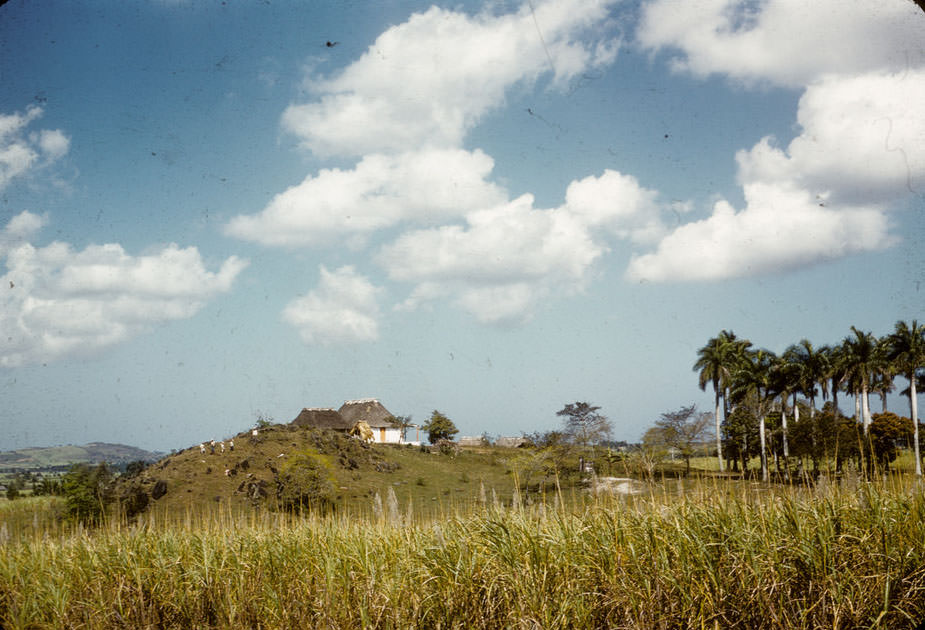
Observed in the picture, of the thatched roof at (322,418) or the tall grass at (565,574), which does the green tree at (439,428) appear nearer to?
the thatched roof at (322,418)

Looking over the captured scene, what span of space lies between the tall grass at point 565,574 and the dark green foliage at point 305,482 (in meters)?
16.6

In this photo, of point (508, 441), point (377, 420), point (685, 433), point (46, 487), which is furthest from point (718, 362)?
point (46, 487)

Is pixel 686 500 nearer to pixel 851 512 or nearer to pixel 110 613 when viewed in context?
pixel 851 512

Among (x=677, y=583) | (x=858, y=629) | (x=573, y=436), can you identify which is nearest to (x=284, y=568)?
(x=677, y=583)

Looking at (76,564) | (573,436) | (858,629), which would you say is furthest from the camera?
(573,436)

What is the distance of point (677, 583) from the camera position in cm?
635

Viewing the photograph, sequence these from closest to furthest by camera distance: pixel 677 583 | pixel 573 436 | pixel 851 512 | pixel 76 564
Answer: pixel 677 583 < pixel 851 512 < pixel 76 564 < pixel 573 436

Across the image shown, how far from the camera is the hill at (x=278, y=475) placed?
29031mm

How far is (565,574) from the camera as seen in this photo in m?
6.71

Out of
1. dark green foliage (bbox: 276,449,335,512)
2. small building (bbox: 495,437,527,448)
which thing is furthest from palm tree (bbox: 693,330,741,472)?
dark green foliage (bbox: 276,449,335,512)

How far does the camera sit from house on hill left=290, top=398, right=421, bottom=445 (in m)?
67.8

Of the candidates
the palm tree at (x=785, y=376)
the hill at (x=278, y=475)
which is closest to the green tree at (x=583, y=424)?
the hill at (x=278, y=475)

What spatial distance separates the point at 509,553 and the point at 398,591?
48.0 inches

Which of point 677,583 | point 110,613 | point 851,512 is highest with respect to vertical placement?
point 851,512
